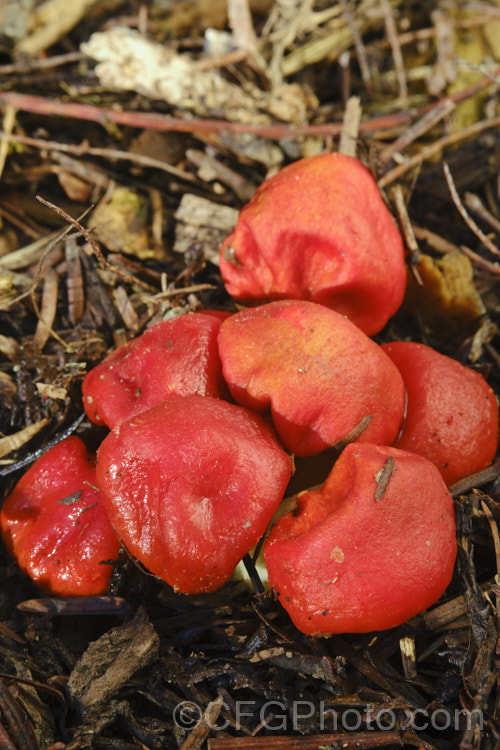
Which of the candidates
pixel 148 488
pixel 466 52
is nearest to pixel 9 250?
pixel 148 488

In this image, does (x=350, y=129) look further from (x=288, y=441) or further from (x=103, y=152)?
(x=288, y=441)

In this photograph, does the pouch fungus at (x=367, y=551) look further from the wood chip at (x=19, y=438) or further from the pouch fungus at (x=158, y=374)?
the wood chip at (x=19, y=438)

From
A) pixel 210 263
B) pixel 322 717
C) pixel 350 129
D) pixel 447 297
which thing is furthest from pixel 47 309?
pixel 322 717

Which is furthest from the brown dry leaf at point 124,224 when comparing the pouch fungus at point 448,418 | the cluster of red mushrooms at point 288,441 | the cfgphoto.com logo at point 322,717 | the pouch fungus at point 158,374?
the cfgphoto.com logo at point 322,717

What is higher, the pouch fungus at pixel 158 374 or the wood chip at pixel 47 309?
the wood chip at pixel 47 309

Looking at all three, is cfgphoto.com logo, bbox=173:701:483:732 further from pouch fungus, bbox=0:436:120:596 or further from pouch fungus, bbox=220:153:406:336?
pouch fungus, bbox=220:153:406:336

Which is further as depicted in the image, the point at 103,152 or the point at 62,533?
the point at 103,152

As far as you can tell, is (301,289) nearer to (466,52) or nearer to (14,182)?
(14,182)

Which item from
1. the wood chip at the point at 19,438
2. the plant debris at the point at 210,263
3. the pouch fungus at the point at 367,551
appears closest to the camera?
the pouch fungus at the point at 367,551
